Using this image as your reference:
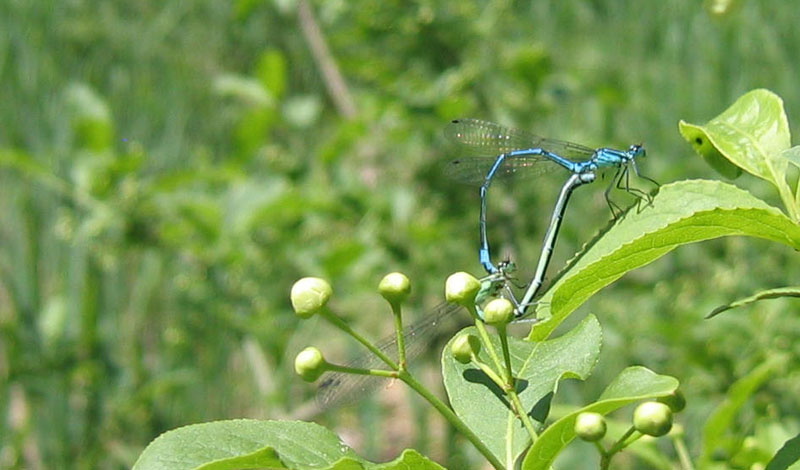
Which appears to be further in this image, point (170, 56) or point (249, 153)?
point (170, 56)

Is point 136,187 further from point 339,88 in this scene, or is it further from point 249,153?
point 339,88

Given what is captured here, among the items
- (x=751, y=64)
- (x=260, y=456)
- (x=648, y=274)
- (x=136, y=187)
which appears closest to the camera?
(x=260, y=456)

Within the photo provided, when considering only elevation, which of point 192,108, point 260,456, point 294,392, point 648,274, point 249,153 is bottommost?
point 294,392

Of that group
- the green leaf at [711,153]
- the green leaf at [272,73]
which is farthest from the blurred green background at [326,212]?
the green leaf at [711,153]

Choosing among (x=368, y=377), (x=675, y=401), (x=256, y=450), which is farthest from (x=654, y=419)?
(x=368, y=377)

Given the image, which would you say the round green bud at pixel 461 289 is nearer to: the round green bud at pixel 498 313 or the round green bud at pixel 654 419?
the round green bud at pixel 498 313

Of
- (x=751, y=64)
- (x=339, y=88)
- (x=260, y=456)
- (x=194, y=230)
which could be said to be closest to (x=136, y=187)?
(x=194, y=230)
